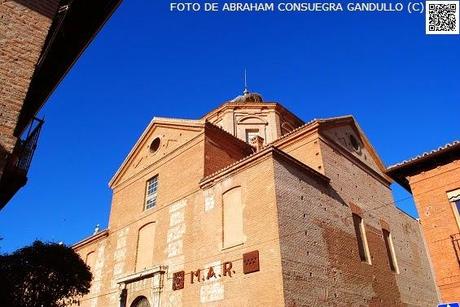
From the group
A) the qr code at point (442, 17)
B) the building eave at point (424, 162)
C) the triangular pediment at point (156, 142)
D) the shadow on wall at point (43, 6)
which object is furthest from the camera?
the triangular pediment at point (156, 142)

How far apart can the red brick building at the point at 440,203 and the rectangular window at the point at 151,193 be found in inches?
432

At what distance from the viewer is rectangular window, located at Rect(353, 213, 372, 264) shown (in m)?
14.8

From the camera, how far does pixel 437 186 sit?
448 inches

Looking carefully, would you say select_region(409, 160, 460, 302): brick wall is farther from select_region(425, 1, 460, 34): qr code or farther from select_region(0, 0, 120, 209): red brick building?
select_region(0, 0, 120, 209): red brick building

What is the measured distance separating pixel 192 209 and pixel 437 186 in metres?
9.03

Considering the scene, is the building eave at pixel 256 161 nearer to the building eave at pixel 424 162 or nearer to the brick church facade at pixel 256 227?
the brick church facade at pixel 256 227

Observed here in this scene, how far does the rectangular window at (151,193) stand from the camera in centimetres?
1794

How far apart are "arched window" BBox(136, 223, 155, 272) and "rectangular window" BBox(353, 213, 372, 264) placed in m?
9.00

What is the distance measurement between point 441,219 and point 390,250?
6631mm

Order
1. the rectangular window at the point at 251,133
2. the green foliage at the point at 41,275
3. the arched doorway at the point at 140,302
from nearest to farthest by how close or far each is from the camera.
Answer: the green foliage at the point at 41,275 < the arched doorway at the point at 140,302 < the rectangular window at the point at 251,133

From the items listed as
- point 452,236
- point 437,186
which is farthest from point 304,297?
point 437,186

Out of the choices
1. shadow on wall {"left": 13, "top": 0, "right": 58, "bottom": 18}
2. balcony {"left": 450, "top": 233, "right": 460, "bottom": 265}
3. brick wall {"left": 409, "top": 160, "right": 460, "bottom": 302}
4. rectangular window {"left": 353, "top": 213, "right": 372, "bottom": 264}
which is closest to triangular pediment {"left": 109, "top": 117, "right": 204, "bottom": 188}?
rectangular window {"left": 353, "top": 213, "right": 372, "bottom": 264}

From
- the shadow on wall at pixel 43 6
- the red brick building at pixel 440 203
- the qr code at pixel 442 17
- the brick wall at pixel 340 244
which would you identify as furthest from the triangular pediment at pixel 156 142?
the shadow on wall at pixel 43 6

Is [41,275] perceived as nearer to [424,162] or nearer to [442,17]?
[424,162]
